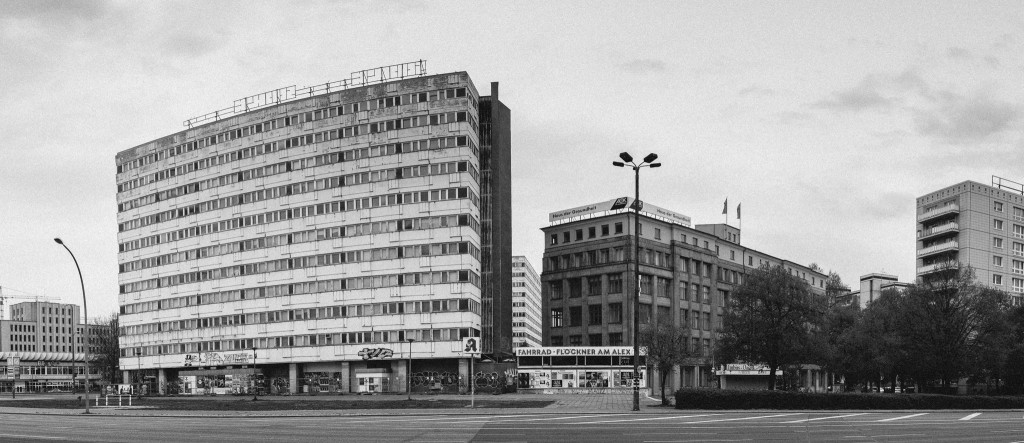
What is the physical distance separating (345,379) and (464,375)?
47.0 feet

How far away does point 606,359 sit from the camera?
102 m

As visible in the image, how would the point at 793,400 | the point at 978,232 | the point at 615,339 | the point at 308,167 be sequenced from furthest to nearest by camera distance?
the point at 978,232
the point at 615,339
the point at 308,167
the point at 793,400

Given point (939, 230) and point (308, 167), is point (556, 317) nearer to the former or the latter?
point (308, 167)


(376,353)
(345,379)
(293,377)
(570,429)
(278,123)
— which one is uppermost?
(278,123)

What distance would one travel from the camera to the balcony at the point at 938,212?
5428 inches

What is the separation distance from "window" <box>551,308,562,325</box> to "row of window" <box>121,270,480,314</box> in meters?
20.7

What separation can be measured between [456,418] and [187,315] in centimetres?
8410

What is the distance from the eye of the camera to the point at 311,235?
10506 centimetres

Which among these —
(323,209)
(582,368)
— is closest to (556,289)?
(582,368)

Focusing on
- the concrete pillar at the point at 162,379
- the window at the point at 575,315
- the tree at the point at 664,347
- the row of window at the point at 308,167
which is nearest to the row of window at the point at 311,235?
the row of window at the point at 308,167

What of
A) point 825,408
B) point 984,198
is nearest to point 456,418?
point 825,408

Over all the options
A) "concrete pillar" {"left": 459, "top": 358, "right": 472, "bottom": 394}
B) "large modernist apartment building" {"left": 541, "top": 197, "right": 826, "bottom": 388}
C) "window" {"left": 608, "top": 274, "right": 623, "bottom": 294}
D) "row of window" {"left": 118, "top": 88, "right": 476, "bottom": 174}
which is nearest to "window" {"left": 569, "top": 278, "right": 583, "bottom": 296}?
"large modernist apartment building" {"left": 541, "top": 197, "right": 826, "bottom": 388}

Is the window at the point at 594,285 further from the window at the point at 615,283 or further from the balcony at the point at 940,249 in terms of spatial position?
the balcony at the point at 940,249

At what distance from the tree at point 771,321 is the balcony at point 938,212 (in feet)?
245
